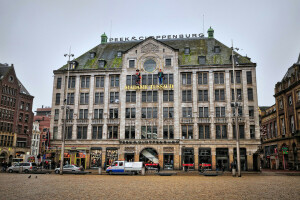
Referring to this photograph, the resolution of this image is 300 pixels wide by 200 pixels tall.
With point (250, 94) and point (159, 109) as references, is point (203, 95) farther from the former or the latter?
point (159, 109)

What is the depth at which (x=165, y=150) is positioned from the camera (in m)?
52.7

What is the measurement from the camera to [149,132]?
5422 cm

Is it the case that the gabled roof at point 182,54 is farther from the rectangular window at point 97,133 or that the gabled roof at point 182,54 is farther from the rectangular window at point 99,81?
the rectangular window at point 97,133

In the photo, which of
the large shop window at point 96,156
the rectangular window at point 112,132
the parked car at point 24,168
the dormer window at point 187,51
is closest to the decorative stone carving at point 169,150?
the rectangular window at point 112,132

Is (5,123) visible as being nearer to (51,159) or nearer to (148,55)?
(51,159)

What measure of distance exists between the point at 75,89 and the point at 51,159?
14.9m

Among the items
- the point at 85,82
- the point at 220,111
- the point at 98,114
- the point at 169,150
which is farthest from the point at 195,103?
the point at 85,82

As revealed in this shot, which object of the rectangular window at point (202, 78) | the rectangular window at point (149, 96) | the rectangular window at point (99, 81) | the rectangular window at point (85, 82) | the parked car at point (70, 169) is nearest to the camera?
the parked car at point (70, 169)

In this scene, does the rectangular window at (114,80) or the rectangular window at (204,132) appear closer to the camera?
the rectangular window at (204,132)

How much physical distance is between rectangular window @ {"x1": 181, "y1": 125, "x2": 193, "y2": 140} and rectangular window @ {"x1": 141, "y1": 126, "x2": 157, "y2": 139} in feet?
17.4

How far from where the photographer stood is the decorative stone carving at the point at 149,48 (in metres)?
57.5

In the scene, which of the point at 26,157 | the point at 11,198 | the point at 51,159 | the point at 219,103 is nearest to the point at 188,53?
the point at 219,103

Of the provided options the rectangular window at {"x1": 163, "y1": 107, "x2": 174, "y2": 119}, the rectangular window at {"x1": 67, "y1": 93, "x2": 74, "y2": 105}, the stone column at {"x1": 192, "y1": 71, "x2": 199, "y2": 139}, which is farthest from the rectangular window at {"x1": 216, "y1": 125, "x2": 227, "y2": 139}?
the rectangular window at {"x1": 67, "y1": 93, "x2": 74, "y2": 105}

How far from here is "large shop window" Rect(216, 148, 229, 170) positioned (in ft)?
168
